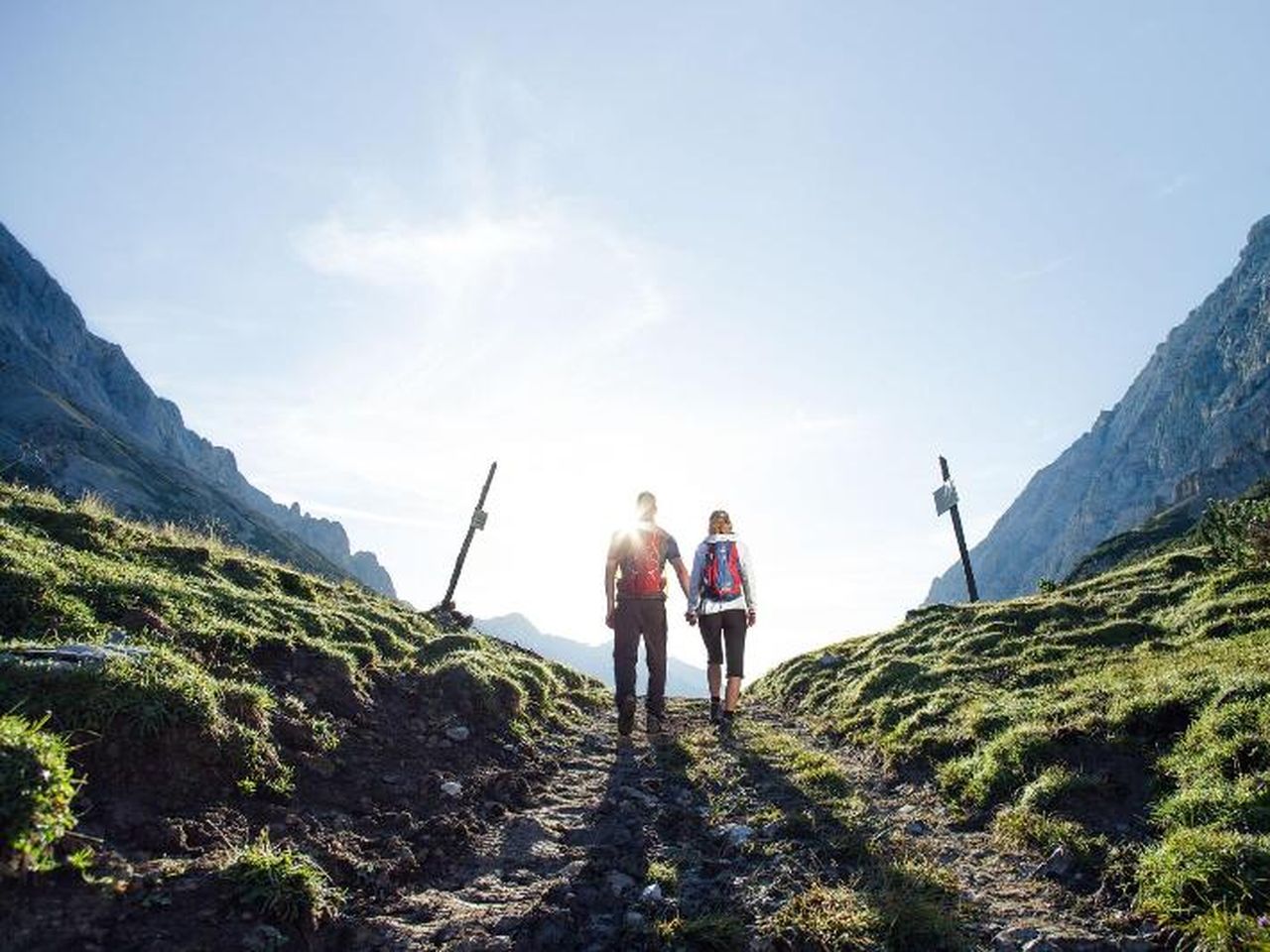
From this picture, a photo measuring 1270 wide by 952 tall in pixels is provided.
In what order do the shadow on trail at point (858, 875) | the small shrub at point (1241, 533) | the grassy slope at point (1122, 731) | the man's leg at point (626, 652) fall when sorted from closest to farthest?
the shadow on trail at point (858, 875) → the grassy slope at point (1122, 731) → the man's leg at point (626, 652) → the small shrub at point (1241, 533)

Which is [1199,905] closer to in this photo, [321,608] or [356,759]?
[356,759]

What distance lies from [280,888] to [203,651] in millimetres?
4902

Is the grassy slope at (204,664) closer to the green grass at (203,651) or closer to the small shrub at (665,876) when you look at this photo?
the green grass at (203,651)

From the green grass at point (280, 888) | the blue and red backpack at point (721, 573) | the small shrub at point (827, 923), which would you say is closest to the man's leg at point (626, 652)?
the blue and red backpack at point (721, 573)

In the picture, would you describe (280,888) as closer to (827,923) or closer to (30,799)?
(30,799)

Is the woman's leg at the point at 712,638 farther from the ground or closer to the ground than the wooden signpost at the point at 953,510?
closer to the ground

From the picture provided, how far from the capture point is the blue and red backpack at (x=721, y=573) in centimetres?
1262

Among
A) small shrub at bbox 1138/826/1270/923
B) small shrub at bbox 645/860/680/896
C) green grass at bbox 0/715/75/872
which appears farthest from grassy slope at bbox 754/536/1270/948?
green grass at bbox 0/715/75/872

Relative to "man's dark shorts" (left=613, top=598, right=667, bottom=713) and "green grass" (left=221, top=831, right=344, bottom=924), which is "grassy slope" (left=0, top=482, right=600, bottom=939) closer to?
"green grass" (left=221, top=831, right=344, bottom=924)

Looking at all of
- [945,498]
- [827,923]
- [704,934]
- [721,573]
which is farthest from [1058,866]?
[945,498]

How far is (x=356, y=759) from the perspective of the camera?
7578 millimetres

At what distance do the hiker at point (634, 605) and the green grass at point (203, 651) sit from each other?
175 centimetres

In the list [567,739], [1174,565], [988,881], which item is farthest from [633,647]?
[1174,565]

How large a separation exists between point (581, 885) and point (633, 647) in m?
5.87
